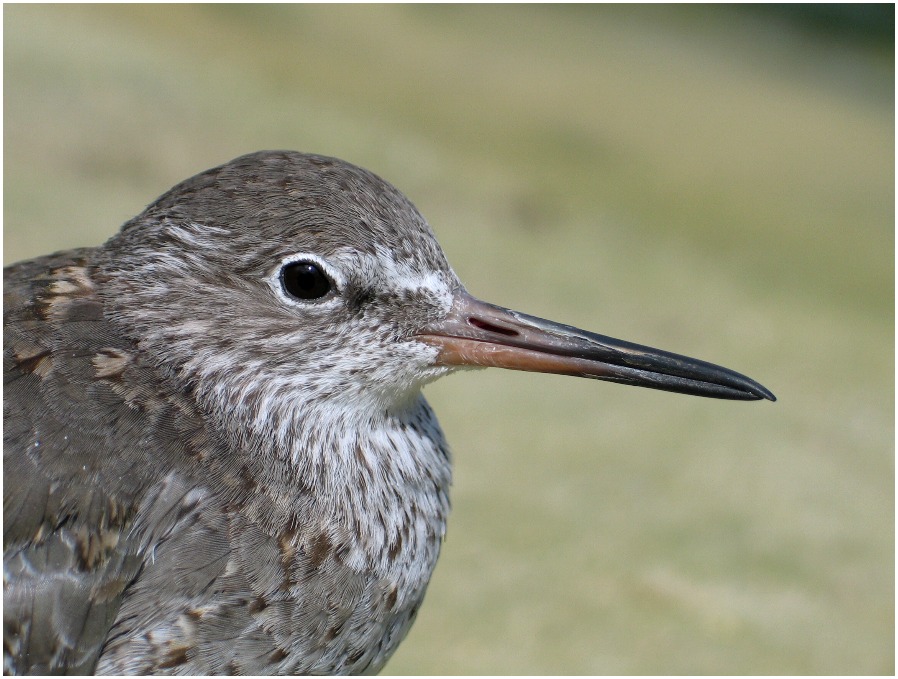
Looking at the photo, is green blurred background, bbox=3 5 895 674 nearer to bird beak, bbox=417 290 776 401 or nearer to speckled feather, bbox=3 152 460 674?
speckled feather, bbox=3 152 460 674

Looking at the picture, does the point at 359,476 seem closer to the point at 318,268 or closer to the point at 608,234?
the point at 318,268

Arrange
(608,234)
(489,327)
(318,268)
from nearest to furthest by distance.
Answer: (318,268) → (489,327) → (608,234)

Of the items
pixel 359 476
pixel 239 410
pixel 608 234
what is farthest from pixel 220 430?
pixel 608 234

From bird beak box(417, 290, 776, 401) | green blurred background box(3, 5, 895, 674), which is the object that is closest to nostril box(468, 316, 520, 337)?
bird beak box(417, 290, 776, 401)

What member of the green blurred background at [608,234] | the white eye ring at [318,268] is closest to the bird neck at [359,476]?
the white eye ring at [318,268]

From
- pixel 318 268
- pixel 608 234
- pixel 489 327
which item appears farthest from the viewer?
pixel 608 234

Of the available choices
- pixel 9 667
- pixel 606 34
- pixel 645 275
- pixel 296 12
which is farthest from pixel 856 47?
pixel 9 667

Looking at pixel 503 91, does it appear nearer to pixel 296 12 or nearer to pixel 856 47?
pixel 296 12
